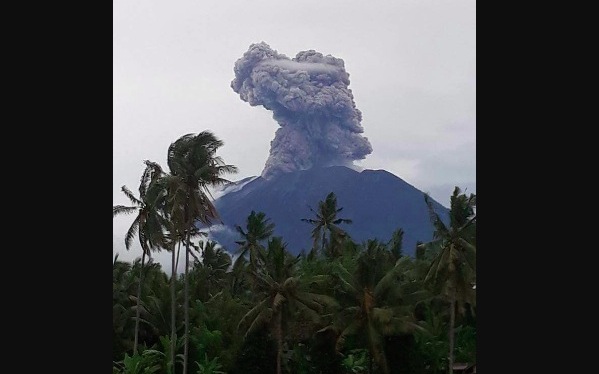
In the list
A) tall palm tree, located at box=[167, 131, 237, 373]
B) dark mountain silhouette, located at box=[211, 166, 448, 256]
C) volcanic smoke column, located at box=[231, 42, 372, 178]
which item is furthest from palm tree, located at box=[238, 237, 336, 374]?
dark mountain silhouette, located at box=[211, 166, 448, 256]

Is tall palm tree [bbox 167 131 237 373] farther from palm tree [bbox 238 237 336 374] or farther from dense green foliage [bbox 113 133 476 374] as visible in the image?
palm tree [bbox 238 237 336 374]

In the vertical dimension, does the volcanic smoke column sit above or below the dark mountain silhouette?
above

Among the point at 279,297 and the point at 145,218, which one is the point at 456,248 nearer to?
the point at 279,297

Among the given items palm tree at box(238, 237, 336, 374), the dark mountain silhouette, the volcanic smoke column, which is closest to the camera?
palm tree at box(238, 237, 336, 374)

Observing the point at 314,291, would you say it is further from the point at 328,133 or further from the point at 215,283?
the point at 328,133

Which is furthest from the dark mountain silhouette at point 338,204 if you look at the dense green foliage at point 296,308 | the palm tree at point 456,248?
the palm tree at point 456,248

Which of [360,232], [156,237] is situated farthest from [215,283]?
[360,232]
